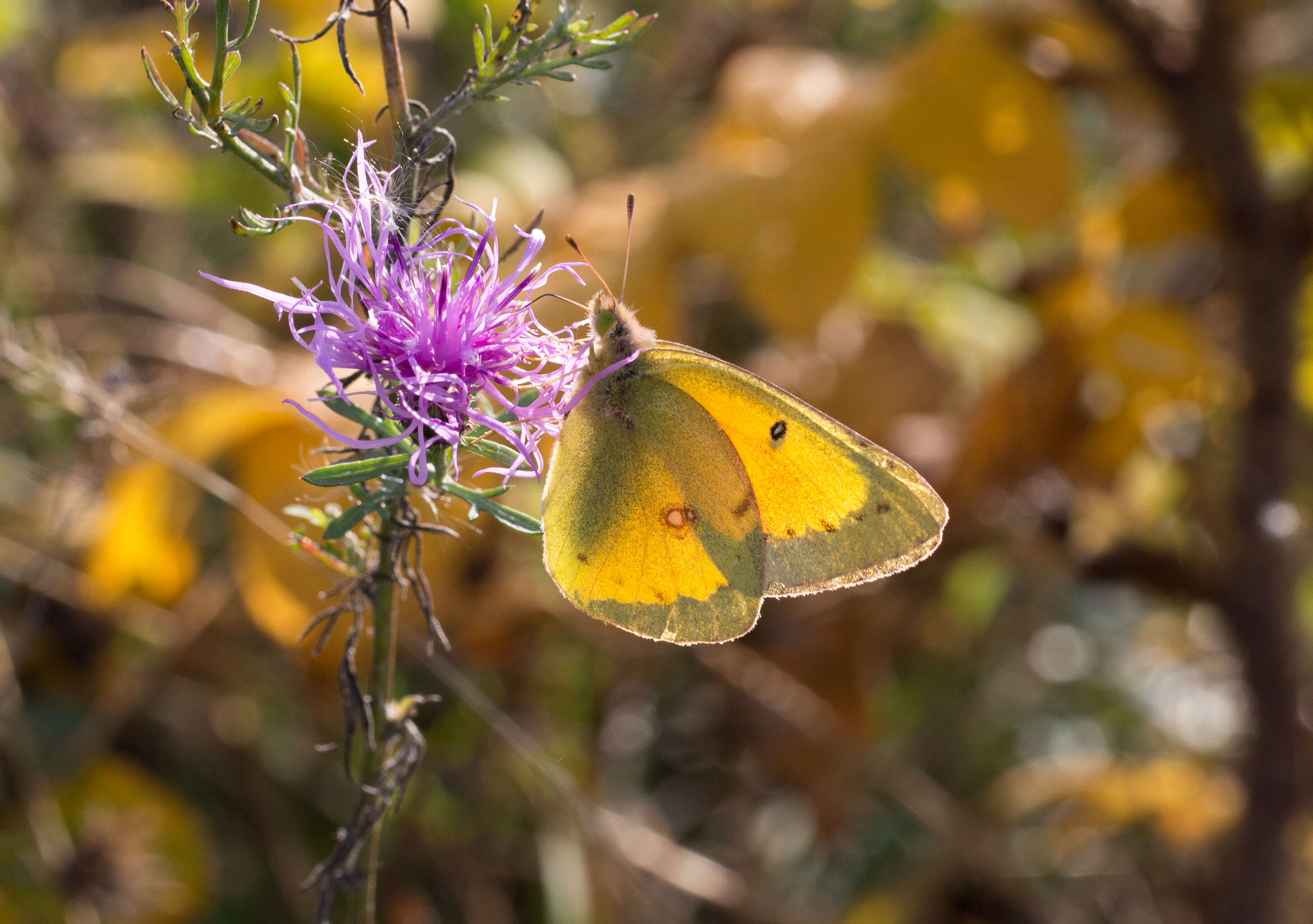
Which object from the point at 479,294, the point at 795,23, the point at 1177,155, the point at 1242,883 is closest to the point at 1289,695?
the point at 1242,883

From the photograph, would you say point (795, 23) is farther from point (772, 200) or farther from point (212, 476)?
point (212, 476)

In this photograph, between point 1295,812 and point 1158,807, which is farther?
point 1158,807

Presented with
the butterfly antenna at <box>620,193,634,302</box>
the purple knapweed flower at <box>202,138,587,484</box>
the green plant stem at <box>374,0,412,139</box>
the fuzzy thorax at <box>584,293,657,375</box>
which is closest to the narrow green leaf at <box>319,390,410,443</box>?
the purple knapweed flower at <box>202,138,587,484</box>

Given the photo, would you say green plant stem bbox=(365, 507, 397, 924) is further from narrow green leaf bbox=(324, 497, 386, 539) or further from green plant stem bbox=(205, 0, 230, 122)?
green plant stem bbox=(205, 0, 230, 122)

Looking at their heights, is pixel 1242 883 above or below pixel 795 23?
below

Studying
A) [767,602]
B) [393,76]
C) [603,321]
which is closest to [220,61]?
[393,76]

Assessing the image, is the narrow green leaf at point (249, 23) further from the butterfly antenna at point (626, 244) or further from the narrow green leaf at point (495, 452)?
the butterfly antenna at point (626, 244)
